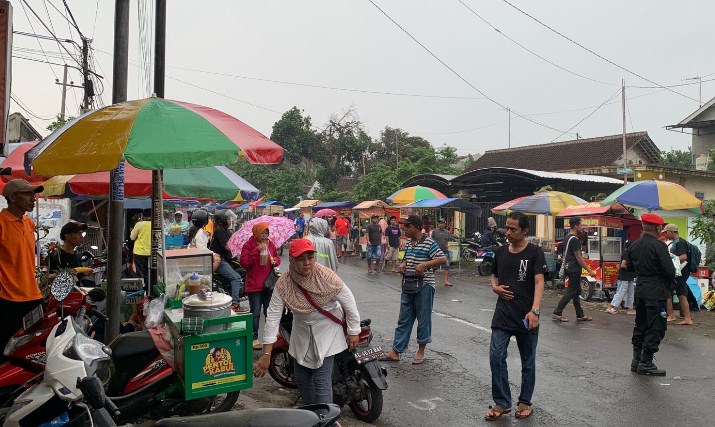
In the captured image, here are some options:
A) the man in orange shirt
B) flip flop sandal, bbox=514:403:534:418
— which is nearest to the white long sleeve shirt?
flip flop sandal, bbox=514:403:534:418

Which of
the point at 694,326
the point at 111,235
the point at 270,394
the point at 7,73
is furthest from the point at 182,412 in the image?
the point at 694,326

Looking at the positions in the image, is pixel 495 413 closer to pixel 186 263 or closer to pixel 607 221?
pixel 186 263

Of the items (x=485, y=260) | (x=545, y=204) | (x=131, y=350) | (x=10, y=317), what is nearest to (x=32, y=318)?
(x=10, y=317)

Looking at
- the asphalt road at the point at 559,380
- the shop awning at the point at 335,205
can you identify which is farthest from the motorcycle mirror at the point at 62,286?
the shop awning at the point at 335,205

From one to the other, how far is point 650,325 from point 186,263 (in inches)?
218

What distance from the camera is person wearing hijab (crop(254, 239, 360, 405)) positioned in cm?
455

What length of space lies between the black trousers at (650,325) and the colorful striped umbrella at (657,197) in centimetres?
614

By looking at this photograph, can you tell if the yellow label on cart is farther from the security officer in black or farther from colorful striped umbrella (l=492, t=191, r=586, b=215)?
colorful striped umbrella (l=492, t=191, r=586, b=215)

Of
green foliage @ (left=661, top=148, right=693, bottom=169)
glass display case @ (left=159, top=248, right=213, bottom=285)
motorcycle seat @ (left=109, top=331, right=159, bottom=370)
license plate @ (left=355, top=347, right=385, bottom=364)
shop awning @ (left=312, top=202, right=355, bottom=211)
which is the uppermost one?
green foliage @ (left=661, top=148, right=693, bottom=169)

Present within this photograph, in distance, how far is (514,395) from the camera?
652 centimetres

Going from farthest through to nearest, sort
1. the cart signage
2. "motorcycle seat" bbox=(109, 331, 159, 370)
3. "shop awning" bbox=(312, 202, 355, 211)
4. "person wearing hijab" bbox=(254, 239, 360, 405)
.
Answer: "shop awning" bbox=(312, 202, 355, 211)
the cart signage
"motorcycle seat" bbox=(109, 331, 159, 370)
"person wearing hijab" bbox=(254, 239, 360, 405)

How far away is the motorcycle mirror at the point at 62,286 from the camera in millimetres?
4758

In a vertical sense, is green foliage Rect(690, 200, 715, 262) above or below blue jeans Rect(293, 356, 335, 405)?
above

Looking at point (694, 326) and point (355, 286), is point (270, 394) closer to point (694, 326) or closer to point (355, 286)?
point (694, 326)
